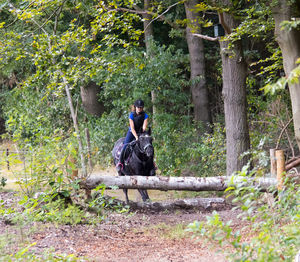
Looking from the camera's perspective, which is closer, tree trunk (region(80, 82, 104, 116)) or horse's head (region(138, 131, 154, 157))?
horse's head (region(138, 131, 154, 157))

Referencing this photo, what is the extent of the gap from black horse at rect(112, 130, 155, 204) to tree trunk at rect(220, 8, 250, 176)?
6.95 ft

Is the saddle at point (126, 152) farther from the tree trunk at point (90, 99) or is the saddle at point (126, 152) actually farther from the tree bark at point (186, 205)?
the tree trunk at point (90, 99)

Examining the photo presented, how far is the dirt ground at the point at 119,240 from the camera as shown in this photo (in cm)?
716

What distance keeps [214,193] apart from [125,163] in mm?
3041

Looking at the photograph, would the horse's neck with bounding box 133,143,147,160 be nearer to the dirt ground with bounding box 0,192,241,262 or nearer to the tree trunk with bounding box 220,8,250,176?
the tree trunk with bounding box 220,8,250,176

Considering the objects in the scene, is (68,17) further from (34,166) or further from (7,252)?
(7,252)

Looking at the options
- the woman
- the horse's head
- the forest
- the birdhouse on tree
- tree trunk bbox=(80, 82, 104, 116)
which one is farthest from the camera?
tree trunk bbox=(80, 82, 104, 116)

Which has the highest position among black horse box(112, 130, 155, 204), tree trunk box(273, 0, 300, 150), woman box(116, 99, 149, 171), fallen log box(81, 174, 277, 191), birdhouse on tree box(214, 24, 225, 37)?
birdhouse on tree box(214, 24, 225, 37)

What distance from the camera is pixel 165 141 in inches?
606

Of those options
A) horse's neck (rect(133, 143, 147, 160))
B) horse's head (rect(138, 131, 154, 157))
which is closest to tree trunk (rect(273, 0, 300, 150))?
horse's head (rect(138, 131, 154, 157))

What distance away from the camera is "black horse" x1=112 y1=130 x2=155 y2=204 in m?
11.8

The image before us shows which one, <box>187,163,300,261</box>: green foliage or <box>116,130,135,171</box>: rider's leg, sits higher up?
<box>116,130,135,171</box>: rider's leg

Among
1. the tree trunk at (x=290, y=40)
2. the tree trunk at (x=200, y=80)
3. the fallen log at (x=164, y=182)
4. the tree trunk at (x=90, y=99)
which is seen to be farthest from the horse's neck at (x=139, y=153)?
the tree trunk at (x=90, y=99)

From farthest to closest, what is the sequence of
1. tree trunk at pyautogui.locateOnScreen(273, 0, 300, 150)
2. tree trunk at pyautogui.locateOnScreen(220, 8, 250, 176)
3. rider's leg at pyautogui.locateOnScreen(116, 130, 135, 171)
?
rider's leg at pyautogui.locateOnScreen(116, 130, 135, 171) < tree trunk at pyautogui.locateOnScreen(220, 8, 250, 176) < tree trunk at pyautogui.locateOnScreen(273, 0, 300, 150)
